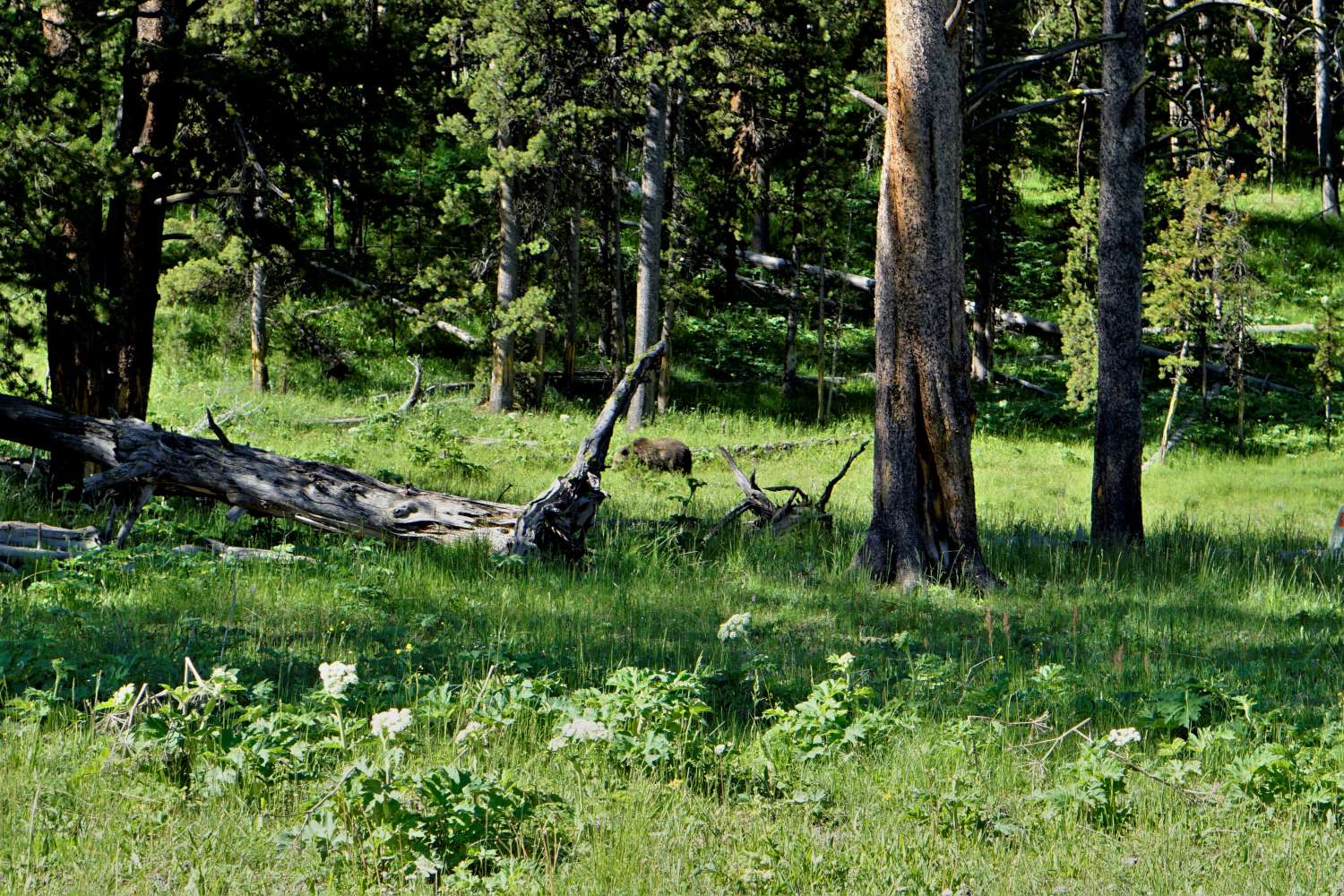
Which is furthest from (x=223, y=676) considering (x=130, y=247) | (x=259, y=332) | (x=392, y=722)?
(x=259, y=332)

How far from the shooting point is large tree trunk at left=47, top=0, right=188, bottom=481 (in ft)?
37.6

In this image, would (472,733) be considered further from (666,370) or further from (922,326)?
(666,370)

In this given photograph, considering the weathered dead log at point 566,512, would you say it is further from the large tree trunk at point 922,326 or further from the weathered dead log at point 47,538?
the weathered dead log at point 47,538

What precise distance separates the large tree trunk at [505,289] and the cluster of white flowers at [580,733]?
18094 mm

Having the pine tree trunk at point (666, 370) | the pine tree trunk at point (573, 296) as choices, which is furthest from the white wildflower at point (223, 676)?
the pine tree trunk at point (666, 370)

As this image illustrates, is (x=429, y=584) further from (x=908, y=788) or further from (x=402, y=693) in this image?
(x=908, y=788)

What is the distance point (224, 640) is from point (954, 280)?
213 inches

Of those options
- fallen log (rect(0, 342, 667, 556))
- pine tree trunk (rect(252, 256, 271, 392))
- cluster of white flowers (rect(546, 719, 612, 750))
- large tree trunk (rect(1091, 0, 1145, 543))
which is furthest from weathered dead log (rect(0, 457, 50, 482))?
pine tree trunk (rect(252, 256, 271, 392))

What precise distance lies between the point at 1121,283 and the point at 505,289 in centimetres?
1432

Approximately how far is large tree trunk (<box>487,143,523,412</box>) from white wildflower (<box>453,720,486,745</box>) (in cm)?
1781

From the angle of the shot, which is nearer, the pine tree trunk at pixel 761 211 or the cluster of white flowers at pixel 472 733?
the cluster of white flowers at pixel 472 733

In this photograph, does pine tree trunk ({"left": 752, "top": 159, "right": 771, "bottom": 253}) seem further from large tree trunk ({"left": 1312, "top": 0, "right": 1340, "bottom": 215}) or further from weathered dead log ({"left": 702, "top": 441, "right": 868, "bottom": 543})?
weathered dead log ({"left": 702, "top": 441, "right": 868, "bottom": 543})

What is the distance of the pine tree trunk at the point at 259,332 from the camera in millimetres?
23672

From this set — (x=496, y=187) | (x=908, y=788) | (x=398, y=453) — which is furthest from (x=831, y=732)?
(x=496, y=187)
